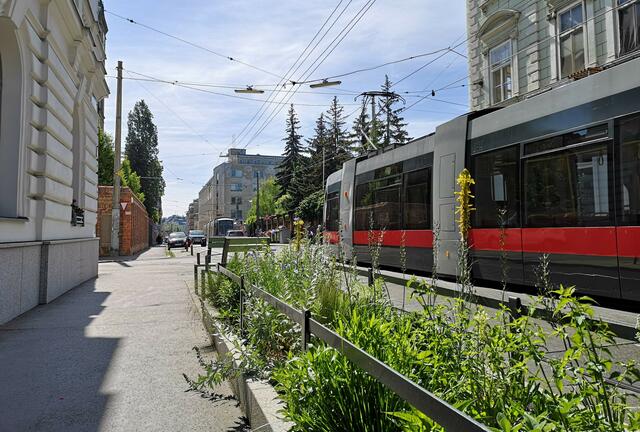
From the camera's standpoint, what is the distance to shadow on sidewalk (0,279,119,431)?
12.5 feet

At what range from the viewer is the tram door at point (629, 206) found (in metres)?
6.34

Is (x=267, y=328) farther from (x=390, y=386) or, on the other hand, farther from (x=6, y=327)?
(x=6, y=327)

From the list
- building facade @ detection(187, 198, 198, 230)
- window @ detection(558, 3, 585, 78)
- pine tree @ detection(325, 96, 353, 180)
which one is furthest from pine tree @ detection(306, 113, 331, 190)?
building facade @ detection(187, 198, 198, 230)

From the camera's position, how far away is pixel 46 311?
8.48 m

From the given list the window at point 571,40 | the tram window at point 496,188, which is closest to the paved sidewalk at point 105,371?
the tram window at point 496,188

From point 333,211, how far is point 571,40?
984 centimetres

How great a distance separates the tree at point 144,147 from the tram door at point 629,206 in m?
68.5

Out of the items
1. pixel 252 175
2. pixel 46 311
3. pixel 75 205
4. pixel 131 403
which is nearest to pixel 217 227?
pixel 75 205

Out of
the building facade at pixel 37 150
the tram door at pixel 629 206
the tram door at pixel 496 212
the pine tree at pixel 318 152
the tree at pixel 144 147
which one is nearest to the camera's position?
the tram door at pixel 629 206

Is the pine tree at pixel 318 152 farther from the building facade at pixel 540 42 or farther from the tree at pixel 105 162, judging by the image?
the building facade at pixel 540 42

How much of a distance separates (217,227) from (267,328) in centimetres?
5754

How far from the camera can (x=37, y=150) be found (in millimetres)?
8812

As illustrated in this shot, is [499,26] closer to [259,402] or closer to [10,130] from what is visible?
[10,130]

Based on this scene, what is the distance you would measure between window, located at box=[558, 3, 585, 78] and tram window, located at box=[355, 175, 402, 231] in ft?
23.9
